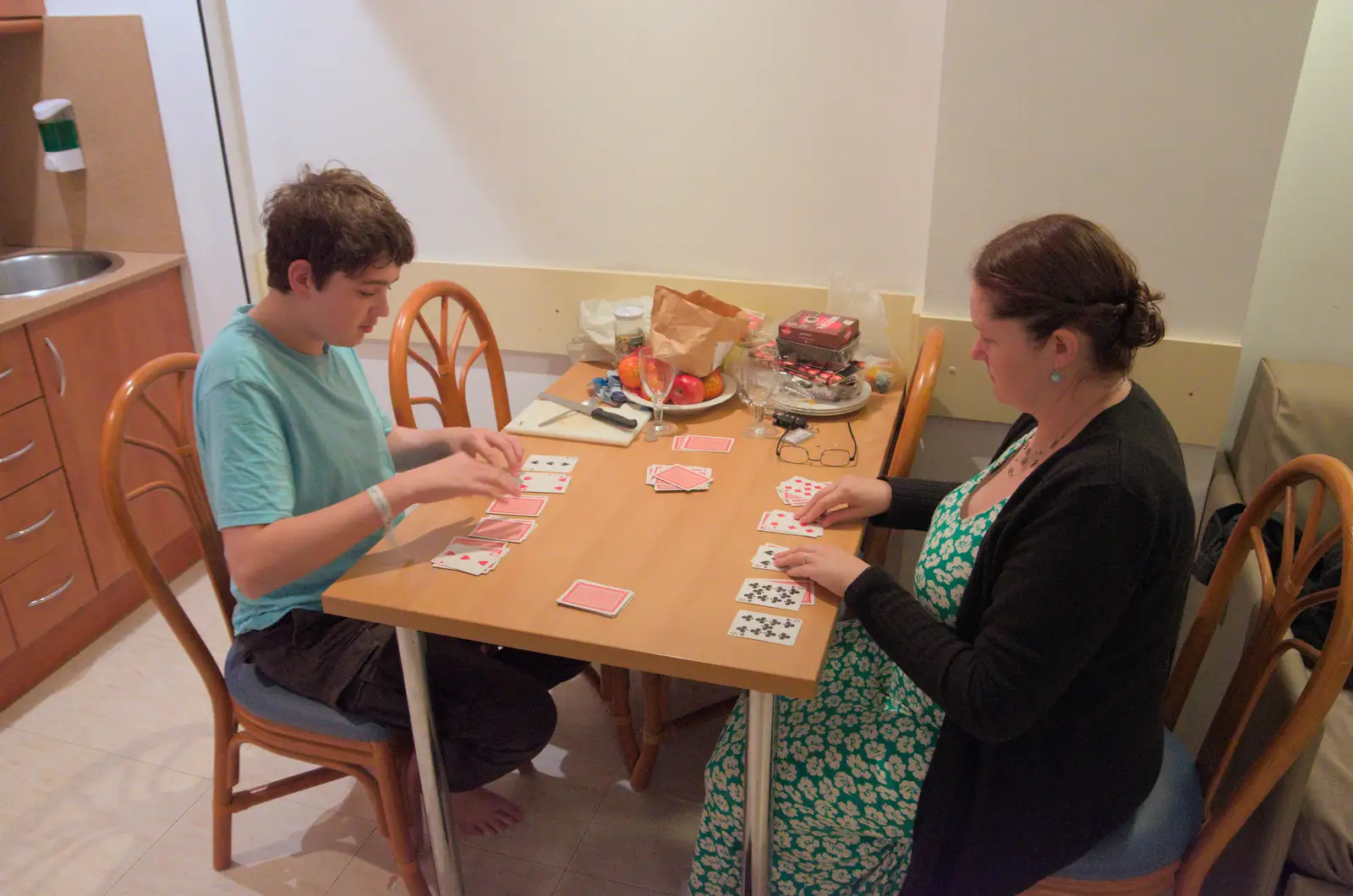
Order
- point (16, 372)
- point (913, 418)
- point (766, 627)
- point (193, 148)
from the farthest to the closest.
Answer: point (193, 148) < point (16, 372) < point (913, 418) < point (766, 627)

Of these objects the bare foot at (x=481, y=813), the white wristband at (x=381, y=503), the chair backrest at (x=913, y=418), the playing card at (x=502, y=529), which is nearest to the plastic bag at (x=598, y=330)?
the chair backrest at (x=913, y=418)

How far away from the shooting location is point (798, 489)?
1.62 meters

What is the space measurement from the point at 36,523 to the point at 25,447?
19 centimetres

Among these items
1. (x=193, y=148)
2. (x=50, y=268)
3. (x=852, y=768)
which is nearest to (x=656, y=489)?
(x=852, y=768)

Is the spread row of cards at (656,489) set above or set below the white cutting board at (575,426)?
below

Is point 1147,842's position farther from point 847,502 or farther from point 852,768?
point 847,502

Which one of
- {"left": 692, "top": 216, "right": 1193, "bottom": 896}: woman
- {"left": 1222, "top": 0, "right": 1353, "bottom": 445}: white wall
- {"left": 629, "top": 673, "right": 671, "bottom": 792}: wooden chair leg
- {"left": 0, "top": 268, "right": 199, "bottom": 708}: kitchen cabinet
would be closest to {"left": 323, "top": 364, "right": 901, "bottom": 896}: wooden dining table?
{"left": 692, "top": 216, "right": 1193, "bottom": 896}: woman

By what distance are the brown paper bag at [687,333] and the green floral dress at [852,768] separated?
61 centimetres

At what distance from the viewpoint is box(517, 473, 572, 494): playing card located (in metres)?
1.63

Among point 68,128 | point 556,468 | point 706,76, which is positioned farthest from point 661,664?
point 68,128

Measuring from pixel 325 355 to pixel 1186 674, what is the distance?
1.45 m

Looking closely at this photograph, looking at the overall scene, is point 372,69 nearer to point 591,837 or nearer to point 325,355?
point 325,355

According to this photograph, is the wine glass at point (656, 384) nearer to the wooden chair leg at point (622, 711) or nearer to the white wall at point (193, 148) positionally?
the wooden chair leg at point (622, 711)

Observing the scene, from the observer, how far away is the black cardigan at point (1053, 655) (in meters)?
1.13
